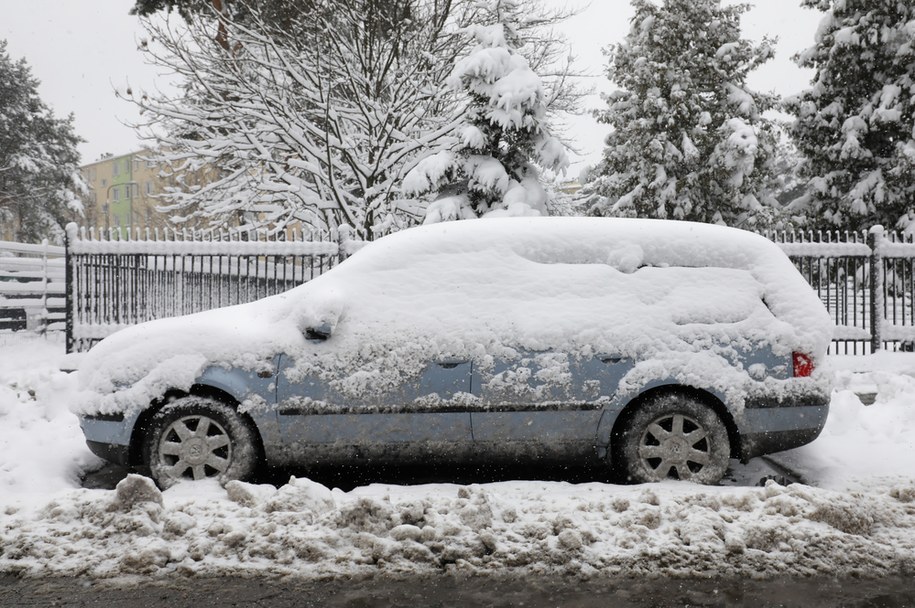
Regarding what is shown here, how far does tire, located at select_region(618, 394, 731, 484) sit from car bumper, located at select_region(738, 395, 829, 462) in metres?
0.15

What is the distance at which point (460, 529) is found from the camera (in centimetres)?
386

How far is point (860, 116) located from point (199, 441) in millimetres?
20769

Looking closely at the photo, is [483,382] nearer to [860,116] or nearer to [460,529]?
[460,529]

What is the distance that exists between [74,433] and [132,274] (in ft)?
16.1

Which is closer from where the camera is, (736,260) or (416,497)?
(416,497)

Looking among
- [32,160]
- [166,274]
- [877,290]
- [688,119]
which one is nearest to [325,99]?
[166,274]

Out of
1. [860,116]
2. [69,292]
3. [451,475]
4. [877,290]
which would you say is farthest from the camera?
[860,116]

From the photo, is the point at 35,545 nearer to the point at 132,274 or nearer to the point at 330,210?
the point at 132,274

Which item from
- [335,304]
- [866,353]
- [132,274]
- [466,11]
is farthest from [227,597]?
[466,11]

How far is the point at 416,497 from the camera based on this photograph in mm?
4344

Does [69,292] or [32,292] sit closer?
[69,292]

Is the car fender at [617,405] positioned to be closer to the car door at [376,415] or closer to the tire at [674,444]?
the tire at [674,444]

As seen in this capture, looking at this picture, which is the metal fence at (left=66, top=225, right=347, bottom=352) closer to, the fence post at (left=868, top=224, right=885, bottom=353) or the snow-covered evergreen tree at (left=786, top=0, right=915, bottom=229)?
the fence post at (left=868, top=224, right=885, bottom=353)

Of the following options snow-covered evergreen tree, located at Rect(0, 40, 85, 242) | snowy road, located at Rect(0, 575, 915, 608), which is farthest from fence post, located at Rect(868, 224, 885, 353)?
snow-covered evergreen tree, located at Rect(0, 40, 85, 242)
